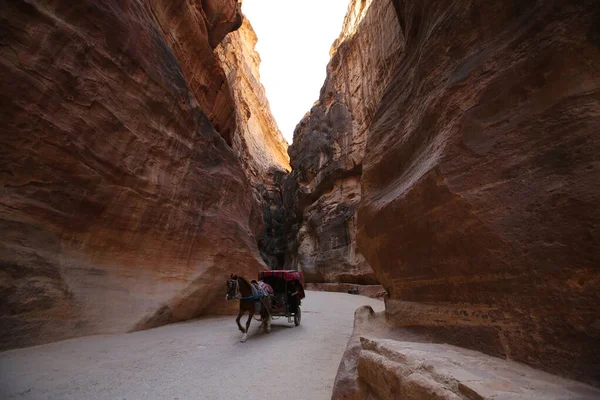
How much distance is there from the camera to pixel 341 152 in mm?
25469

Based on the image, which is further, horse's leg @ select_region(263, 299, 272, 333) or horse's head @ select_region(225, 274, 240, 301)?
horse's leg @ select_region(263, 299, 272, 333)

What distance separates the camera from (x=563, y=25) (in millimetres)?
2379

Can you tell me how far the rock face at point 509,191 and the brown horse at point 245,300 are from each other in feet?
11.4

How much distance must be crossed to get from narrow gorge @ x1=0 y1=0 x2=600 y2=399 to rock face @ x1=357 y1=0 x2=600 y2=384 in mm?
15

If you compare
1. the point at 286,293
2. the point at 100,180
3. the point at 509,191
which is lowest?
the point at 286,293

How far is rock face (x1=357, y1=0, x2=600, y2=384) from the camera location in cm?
199

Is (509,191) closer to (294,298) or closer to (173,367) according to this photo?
(173,367)

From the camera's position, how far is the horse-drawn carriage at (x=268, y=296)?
20.6 feet

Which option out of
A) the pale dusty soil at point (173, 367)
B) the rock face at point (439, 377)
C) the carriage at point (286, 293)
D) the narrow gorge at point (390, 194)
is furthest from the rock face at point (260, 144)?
the rock face at point (439, 377)

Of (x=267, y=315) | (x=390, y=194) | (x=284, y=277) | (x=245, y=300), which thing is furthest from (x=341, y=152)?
(x=390, y=194)

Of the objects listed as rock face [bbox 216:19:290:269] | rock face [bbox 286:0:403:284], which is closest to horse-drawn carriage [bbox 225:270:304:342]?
rock face [bbox 286:0:403:284]

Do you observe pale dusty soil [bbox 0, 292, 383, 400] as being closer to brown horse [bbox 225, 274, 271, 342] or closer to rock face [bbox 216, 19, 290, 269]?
brown horse [bbox 225, 274, 271, 342]

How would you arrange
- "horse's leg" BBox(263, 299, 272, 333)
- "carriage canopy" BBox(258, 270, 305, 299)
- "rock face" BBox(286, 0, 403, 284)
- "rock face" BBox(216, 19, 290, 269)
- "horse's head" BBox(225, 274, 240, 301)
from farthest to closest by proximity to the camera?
"rock face" BBox(216, 19, 290, 269) < "rock face" BBox(286, 0, 403, 284) < "carriage canopy" BBox(258, 270, 305, 299) < "horse's leg" BBox(263, 299, 272, 333) < "horse's head" BBox(225, 274, 240, 301)

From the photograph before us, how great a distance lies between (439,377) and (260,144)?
148 feet
